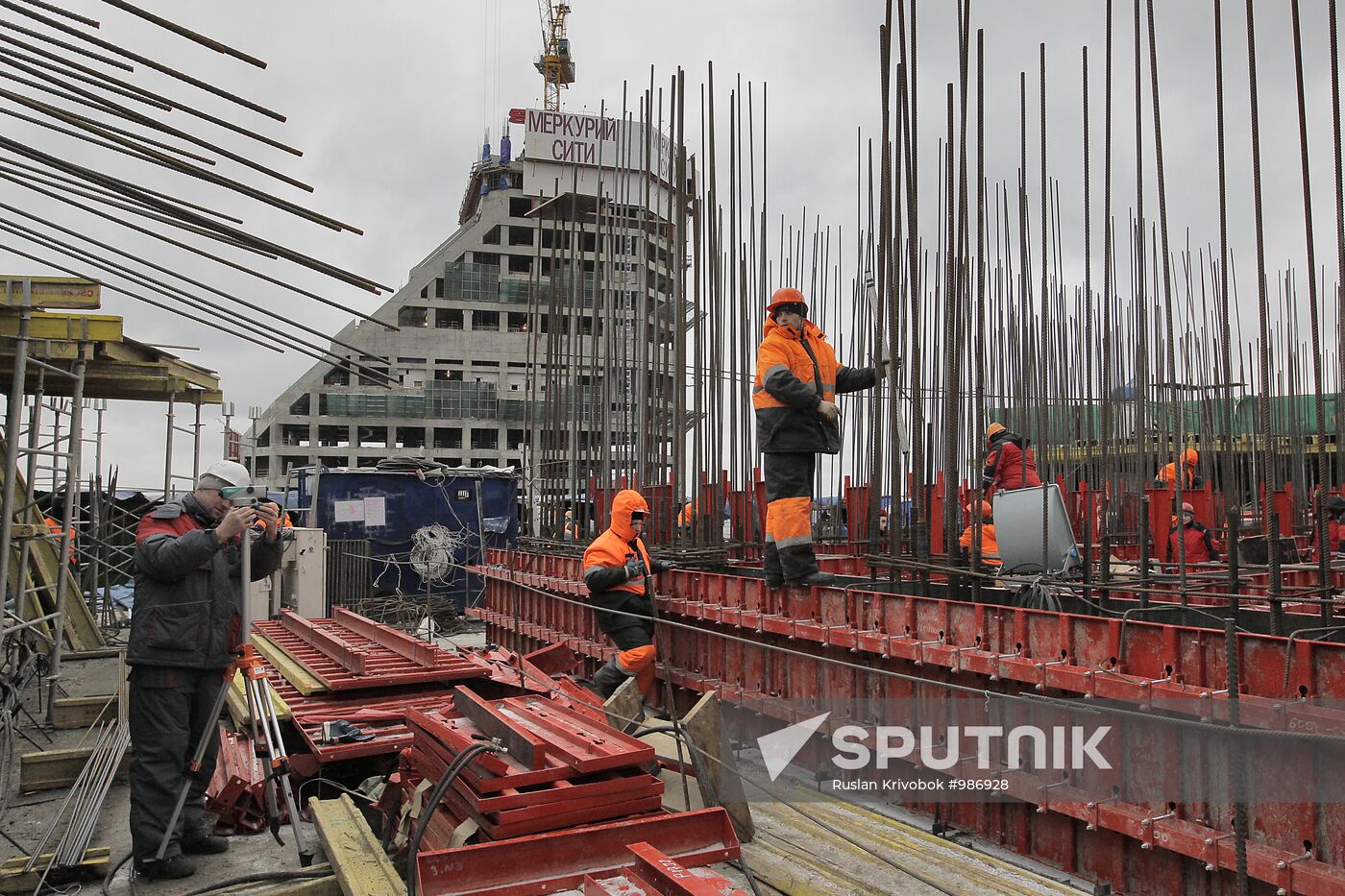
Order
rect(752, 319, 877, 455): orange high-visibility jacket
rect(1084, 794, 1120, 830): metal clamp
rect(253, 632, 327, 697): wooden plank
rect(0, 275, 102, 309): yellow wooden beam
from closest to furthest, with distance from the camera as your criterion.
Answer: rect(1084, 794, 1120, 830): metal clamp, rect(0, 275, 102, 309): yellow wooden beam, rect(752, 319, 877, 455): orange high-visibility jacket, rect(253, 632, 327, 697): wooden plank

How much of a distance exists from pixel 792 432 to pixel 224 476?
12.7ft

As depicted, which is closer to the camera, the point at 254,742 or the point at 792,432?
the point at 254,742

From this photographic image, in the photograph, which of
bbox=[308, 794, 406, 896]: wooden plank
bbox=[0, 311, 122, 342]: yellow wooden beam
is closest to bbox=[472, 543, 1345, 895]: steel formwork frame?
bbox=[308, 794, 406, 896]: wooden plank

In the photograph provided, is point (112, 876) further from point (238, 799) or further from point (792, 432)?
point (792, 432)

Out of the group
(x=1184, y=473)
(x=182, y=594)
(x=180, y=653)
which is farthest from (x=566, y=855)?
(x=1184, y=473)

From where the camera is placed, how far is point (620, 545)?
8.33m

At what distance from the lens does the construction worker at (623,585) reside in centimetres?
818

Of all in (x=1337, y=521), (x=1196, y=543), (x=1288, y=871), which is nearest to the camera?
(x=1288, y=871)

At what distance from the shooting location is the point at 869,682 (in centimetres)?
642

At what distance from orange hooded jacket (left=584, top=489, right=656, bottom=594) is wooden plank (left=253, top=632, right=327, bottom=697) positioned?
7.55 feet

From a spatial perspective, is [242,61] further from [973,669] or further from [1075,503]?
[1075,503]

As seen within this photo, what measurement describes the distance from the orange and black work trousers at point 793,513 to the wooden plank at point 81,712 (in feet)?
15.8

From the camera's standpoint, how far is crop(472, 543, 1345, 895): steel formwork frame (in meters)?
4.11

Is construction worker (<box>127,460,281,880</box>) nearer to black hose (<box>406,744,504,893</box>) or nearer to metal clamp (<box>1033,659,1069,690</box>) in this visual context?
black hose (<box>406,744,504,893</box>)
